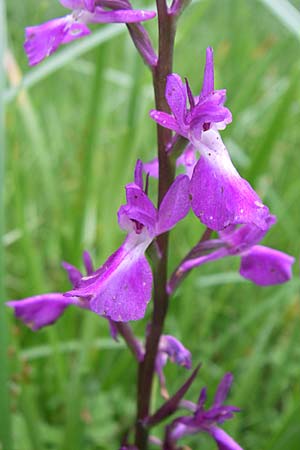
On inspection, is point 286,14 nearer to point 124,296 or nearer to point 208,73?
point 208,73

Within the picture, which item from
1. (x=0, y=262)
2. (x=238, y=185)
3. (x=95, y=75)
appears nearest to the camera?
(x=238, y=185)

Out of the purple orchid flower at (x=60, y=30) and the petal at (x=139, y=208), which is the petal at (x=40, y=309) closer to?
the petal at (x=139, y=208)

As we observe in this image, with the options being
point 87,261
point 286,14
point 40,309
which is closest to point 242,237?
point 87,261

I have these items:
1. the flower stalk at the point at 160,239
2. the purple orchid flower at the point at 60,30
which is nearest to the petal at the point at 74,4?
the purple orchid flower at the point at 60,30

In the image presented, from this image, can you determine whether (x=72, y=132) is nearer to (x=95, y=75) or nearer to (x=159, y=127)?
(x=95, y=75)

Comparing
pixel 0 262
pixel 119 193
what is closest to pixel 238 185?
pixel 0 262
